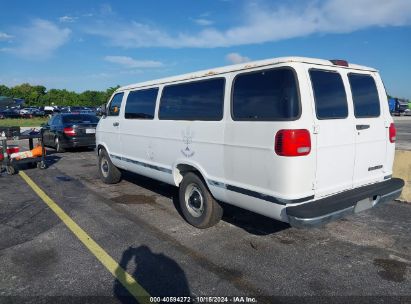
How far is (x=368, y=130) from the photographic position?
439cm

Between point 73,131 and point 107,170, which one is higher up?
point 73,131

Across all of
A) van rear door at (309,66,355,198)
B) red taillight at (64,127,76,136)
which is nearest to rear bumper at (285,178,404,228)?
van rear door at (309,66,355,198)

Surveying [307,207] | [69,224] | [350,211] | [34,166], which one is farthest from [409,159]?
[34,166]

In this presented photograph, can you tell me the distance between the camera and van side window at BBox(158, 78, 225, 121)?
4594 millimetres

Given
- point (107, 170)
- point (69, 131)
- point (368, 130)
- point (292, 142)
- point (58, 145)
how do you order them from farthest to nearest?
point (58, 145) → point (69, 131) → point (107, 170) → point (368, 130) → point (292, 142)

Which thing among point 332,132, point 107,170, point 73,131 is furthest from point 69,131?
point 332,132

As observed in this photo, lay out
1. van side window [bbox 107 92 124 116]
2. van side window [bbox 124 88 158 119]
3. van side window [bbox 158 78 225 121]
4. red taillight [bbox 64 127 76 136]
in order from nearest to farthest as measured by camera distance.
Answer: van side window [bbox 158 78 225 121] < van side window [bbox 124 88 158 119] < van side window [bbox 107 92 124 116] < red taillight [bbox 64 127 76 136]

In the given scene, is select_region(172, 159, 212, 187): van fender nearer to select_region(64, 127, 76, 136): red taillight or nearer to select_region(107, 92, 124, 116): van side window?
select_region(107, 92, 124, 116): van side window

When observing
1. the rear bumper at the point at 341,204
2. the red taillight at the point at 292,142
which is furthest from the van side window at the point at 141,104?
the rear bumper at the point at 341,204

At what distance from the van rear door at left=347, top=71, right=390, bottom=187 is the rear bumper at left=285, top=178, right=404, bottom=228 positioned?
0.55 ft

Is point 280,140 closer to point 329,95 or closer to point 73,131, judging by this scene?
point 329,95

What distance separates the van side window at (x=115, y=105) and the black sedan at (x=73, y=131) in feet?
20.0

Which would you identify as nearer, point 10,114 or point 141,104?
point 141,104

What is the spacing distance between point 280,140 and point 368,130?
1.47m
